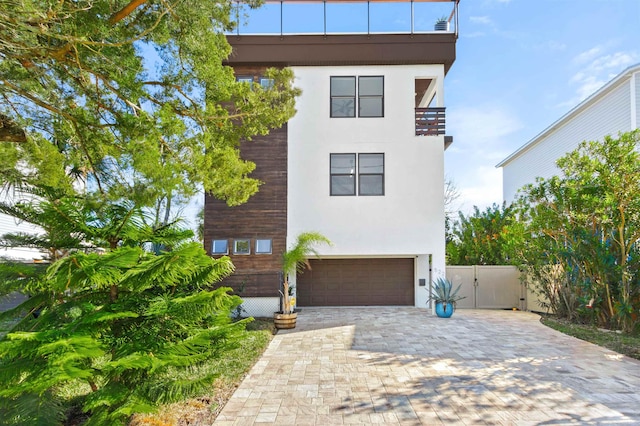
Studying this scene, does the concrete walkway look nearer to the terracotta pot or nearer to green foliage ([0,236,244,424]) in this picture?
the terracotta pot

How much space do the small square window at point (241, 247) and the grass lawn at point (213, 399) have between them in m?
4.47

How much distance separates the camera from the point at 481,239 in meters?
14.6

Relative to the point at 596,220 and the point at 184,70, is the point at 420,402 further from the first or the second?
the point at 596,220

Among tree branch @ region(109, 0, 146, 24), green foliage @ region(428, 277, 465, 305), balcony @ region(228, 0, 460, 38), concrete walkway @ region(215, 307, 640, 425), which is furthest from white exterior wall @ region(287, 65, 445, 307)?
tree branch @ region(109, 0, 146, 24)

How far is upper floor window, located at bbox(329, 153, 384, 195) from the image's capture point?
12.1m

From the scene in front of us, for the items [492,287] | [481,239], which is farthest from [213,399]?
[481,239]

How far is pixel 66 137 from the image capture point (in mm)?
6277

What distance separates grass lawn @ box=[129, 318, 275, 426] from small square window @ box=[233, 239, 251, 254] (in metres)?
4.47

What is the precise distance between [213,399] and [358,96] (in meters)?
9.91

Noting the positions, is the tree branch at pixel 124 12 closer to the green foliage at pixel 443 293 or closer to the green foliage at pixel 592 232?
the green foliage at pixel 592 232

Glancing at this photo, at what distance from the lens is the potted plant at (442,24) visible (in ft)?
40.7

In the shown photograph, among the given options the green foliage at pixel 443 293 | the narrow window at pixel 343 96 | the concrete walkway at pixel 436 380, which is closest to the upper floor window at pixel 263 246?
the concrete walkway at pixel 436 380

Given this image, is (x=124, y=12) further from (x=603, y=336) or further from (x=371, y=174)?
(x=603, y=336)

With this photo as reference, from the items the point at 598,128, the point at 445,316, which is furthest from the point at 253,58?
the point at 598,128
